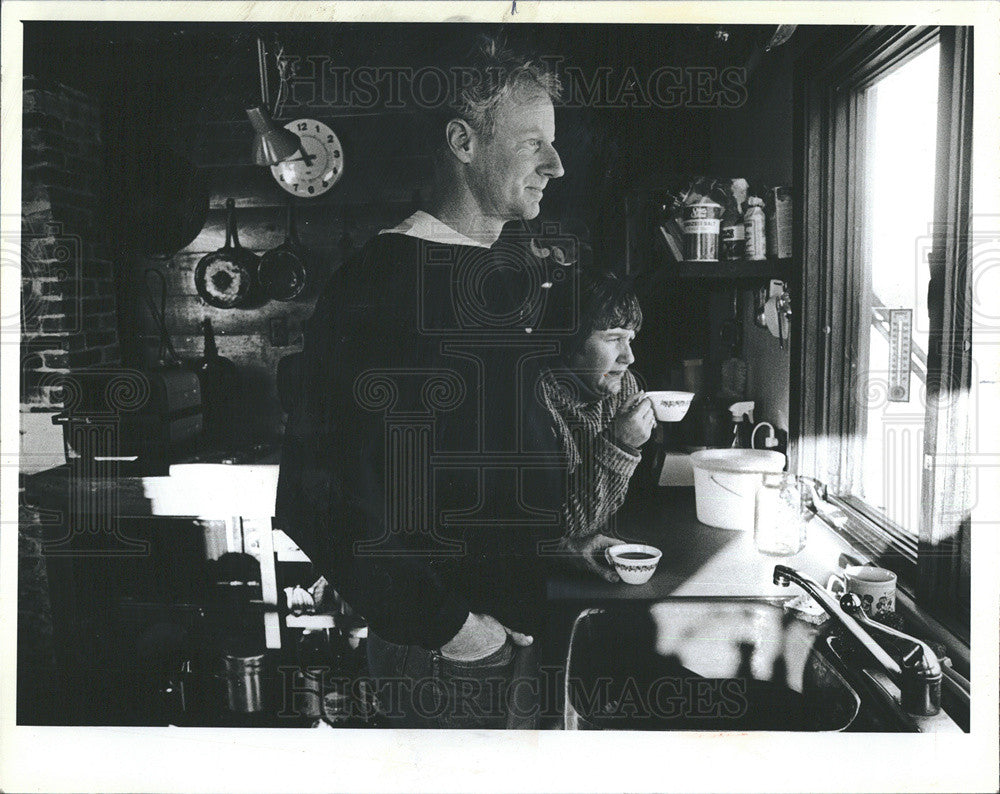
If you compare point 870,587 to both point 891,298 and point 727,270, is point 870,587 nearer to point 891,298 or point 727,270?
point 891,298

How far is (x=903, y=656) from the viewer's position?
1.63m

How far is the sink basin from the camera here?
173 cm

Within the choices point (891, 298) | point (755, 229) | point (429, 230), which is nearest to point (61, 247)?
point (429, 230)

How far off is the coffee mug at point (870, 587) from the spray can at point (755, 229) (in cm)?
65

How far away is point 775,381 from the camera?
1.73 meters

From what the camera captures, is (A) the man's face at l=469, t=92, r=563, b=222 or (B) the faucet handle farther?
(A) the man's face at l=469, t=92, r=563, b=222

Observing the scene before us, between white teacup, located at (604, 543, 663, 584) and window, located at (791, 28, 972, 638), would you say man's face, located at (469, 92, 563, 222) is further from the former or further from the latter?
white teacup, located at (604, 543, 663, 584)

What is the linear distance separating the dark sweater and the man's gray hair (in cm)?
27

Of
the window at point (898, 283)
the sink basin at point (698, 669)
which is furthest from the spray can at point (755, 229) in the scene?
the sink basin at point (698, 669)

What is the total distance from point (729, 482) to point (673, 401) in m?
0.20

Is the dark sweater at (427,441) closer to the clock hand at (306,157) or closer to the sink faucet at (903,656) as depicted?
the clock hand at (306,157)

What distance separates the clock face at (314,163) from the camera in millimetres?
1704

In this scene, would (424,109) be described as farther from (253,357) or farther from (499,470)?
(499,470)

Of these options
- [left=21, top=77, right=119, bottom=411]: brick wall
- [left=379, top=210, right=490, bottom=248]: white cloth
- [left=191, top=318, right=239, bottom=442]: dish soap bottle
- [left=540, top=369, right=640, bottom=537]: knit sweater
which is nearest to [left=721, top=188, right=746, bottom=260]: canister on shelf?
[left=540, top=369, right=640, bottom=537]: knit sweater
